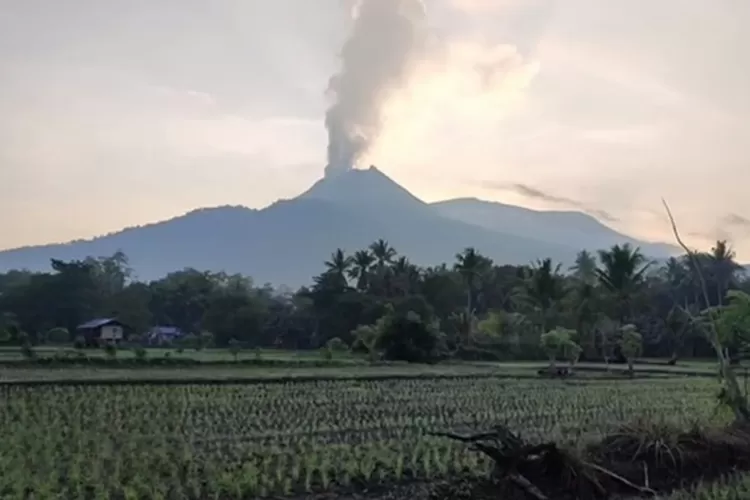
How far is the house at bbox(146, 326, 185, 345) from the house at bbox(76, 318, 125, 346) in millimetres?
2679

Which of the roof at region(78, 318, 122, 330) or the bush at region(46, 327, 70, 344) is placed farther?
the roof at region(78, 318, 122, 330)

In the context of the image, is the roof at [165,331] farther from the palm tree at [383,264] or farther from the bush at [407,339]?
the bush at [407,339]

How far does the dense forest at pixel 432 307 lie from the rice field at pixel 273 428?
12366 millimetres

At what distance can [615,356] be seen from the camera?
38.7m

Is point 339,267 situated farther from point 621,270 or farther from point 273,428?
point 273,428

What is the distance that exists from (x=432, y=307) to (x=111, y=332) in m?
18.1

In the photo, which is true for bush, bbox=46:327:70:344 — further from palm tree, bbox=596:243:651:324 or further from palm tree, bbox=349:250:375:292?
palm tree, bbox=596:243:651:324

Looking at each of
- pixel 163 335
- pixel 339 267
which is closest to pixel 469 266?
pixel 339 267

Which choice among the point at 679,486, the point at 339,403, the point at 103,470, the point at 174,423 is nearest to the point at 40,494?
the point at 103,470

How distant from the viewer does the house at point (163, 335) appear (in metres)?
49.3

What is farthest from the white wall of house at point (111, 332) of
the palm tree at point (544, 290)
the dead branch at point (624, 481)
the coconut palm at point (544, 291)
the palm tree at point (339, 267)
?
the dead branch at point (624, 481)

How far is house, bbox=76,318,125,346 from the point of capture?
44938mm

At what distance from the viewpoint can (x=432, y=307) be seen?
49.7 meters

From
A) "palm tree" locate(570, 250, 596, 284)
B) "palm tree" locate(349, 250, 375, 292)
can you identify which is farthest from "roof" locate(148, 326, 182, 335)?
"palm tree" locate(570, 250, 596, 284)
